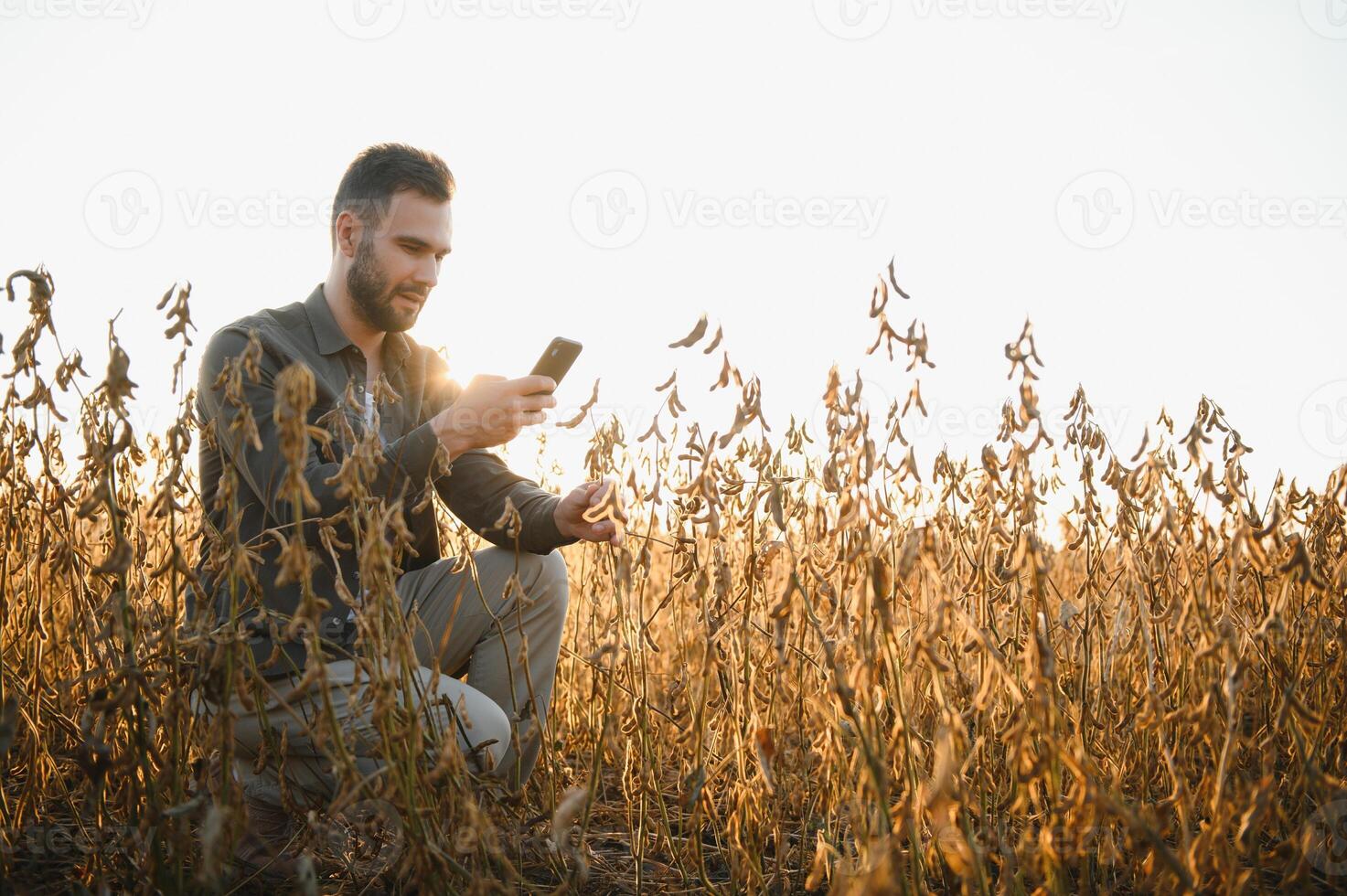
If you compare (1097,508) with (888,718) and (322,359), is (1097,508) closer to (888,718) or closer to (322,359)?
(888,718)

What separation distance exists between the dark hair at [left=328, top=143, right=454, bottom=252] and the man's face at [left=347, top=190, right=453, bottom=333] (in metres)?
0.03

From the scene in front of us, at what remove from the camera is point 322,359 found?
8.20 feet

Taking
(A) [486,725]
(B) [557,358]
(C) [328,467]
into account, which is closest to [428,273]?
(B) [557,358]

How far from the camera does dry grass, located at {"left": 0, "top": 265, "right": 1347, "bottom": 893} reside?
1226mm

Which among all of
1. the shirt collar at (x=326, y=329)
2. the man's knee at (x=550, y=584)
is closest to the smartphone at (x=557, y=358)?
the man's knee at (x=550, y=584)

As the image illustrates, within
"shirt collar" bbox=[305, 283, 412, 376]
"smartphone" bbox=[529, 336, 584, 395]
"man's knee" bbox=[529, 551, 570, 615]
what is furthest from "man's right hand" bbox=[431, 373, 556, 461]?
"shirt collar" bbox=[305, 283, 412, 376]

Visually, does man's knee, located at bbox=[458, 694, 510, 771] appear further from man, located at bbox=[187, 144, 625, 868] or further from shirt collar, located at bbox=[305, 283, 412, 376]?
shirt collar, located at bbox=[305, 283, 412, 376]

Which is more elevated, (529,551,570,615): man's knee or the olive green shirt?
the olive green shirt

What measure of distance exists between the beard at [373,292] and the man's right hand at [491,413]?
2.18 ft

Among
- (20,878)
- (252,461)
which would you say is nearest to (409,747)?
(20,878)

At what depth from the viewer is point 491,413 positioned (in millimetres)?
2047

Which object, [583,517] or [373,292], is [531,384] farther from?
[373,292]

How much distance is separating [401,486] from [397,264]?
2.48ft

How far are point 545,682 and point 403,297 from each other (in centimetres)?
113
